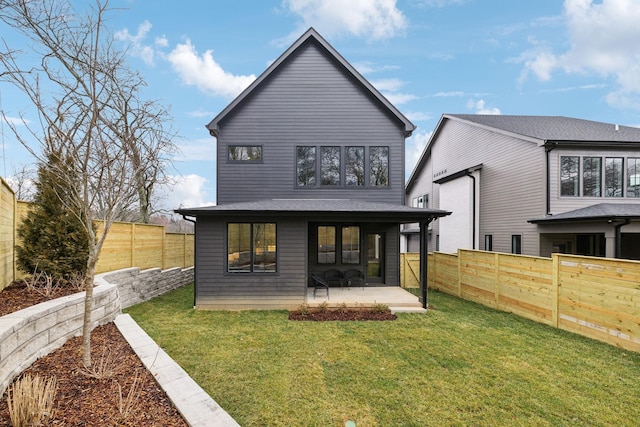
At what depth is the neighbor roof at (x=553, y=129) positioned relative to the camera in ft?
36.9

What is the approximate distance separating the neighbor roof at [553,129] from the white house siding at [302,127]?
6093 mm

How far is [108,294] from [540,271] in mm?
9839

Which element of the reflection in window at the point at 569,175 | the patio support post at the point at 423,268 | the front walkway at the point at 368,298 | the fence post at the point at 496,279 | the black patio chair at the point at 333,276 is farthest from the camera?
the reflection in window at the point at 569,175

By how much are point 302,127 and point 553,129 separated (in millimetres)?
11578

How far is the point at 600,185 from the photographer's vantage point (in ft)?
37.5

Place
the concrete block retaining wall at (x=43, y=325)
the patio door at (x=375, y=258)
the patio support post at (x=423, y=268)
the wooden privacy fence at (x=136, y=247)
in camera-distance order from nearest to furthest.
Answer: the concrete block retaining wall at (x=43, y=325)
the wooden privacy fence at (x=136, y=247)
the patio support post at (x=423, y=268)
the patio door at (x=375, y=258)

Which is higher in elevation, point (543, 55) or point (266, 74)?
point (543, 55)

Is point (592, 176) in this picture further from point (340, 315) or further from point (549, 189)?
point (340, 315)

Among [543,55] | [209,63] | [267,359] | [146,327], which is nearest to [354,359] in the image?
[267,359]

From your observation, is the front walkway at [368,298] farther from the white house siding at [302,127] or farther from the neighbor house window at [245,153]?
the neighbor house window at [245,153]

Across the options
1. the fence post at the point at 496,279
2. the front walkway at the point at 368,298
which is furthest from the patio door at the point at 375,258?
the fence post at the point at 496,279

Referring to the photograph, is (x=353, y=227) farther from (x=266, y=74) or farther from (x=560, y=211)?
(x=560, y=211)

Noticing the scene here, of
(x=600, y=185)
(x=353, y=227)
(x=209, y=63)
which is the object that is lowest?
(x=353, y=227)

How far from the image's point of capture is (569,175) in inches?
448
